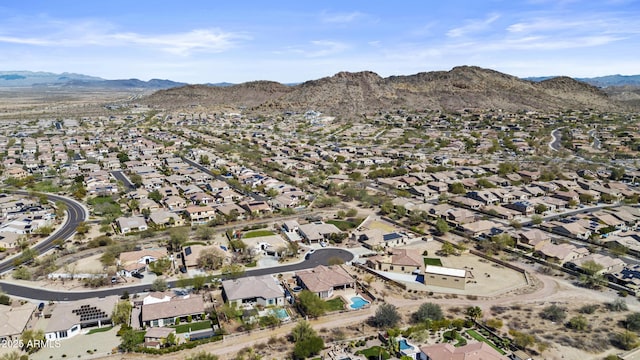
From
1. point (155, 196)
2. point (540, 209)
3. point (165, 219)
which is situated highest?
point (540, 209)

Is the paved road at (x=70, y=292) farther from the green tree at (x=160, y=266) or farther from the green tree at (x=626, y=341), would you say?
the green tree at (x=626, y=341)

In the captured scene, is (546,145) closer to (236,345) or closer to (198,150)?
(198,150)

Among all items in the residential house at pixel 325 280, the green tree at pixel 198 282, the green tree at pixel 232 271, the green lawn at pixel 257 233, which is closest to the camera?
the residential house at pixel 325 280

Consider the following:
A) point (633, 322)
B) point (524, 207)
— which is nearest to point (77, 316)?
point (633, 322)

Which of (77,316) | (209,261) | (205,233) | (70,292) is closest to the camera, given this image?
(77,316)

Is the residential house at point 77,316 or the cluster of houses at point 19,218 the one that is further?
the cluster of houses at point 19,218

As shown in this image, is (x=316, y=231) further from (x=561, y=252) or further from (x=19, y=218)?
(x=19, y=218)

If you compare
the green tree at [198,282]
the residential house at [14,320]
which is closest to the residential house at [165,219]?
the green tree at [198,282]

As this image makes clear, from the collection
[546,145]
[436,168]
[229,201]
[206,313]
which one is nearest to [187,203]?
[229,201]
